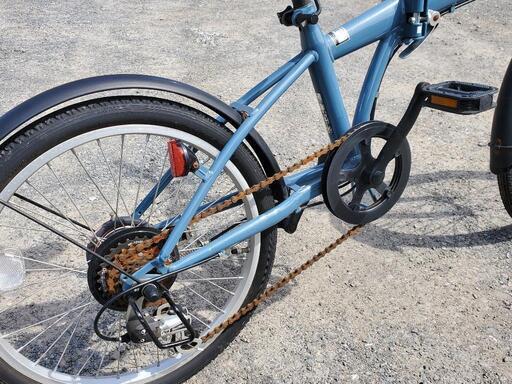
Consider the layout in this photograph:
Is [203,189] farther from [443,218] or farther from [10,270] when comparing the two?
[443,218]

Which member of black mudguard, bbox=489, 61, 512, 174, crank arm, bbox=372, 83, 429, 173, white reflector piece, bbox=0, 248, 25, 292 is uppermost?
white reflector piece, bbox=0, 248, 25, 292

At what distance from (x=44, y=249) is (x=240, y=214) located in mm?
1120

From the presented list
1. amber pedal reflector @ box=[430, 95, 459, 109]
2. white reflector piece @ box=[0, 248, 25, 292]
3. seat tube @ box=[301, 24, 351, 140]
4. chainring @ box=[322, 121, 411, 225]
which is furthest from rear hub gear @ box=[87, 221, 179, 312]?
amber pedal reflector @ box=[430, 95, 459, 109]

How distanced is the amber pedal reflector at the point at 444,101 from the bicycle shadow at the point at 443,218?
1.01 m

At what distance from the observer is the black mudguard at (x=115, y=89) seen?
76.2 inches

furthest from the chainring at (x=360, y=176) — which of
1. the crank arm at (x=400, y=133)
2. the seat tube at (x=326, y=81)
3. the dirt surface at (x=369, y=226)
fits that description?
the dirt surface at (x=369, y=226)

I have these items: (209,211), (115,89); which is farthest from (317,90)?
(115,89)

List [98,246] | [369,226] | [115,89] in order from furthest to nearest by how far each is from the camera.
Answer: [369,226]
[98,246]
[115,89]

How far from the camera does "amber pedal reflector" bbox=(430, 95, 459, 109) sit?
247 centimetres

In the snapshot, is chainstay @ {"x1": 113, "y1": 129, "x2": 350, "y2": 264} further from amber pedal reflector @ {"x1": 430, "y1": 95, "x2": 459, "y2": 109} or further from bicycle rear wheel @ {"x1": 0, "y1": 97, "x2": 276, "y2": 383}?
amber pedal reflector @ {"x1": 430, "y1": 95, "x2": 459, "y2": 109}

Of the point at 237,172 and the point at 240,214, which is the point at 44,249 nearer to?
the point at 240,214

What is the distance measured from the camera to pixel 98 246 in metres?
2.21

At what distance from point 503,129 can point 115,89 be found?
178 centimetres

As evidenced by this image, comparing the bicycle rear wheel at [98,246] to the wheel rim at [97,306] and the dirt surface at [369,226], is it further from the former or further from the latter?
the dirt surface at [369,226]
